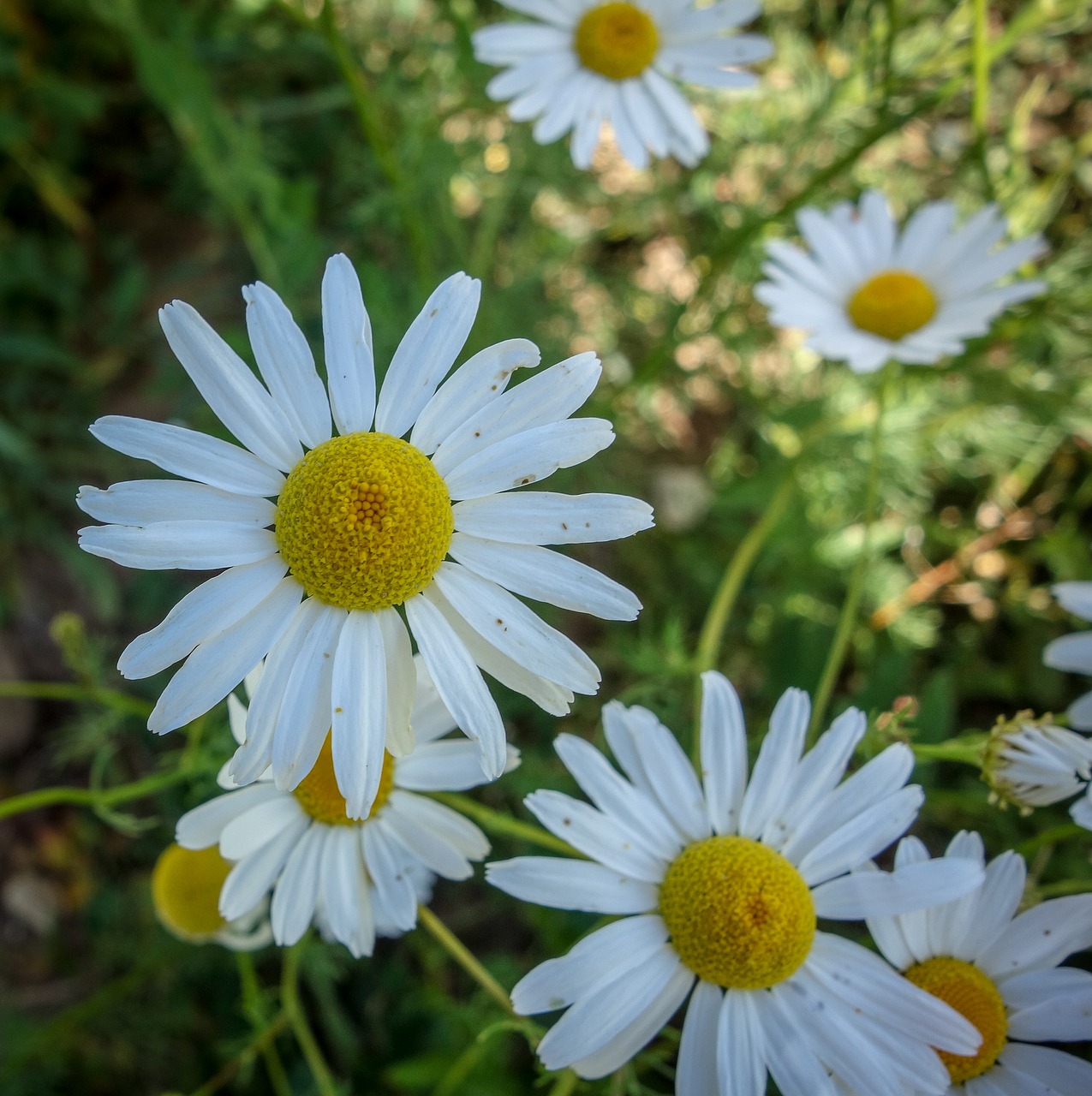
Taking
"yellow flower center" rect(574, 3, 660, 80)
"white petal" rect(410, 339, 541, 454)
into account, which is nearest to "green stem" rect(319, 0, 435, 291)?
"yellow flower center" rect(574, 3, 660, 80)

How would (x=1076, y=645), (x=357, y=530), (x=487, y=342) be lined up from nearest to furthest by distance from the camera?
(x=357, y=530), (x=1076, y=645), (x=487, y=342)

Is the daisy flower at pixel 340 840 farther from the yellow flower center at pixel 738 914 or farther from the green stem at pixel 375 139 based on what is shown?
the green stem at pixel 375 139

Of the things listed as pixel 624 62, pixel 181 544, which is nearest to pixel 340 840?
pixel 181 544

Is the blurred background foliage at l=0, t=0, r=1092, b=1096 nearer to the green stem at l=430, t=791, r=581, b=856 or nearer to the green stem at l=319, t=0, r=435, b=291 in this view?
Answer: the green stem at l=319, t=0, r=435, b=291

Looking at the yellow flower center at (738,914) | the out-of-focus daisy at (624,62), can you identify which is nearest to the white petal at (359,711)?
the yellow flower center at (738,914)

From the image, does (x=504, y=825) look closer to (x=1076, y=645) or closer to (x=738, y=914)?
(x=738, y=914)
